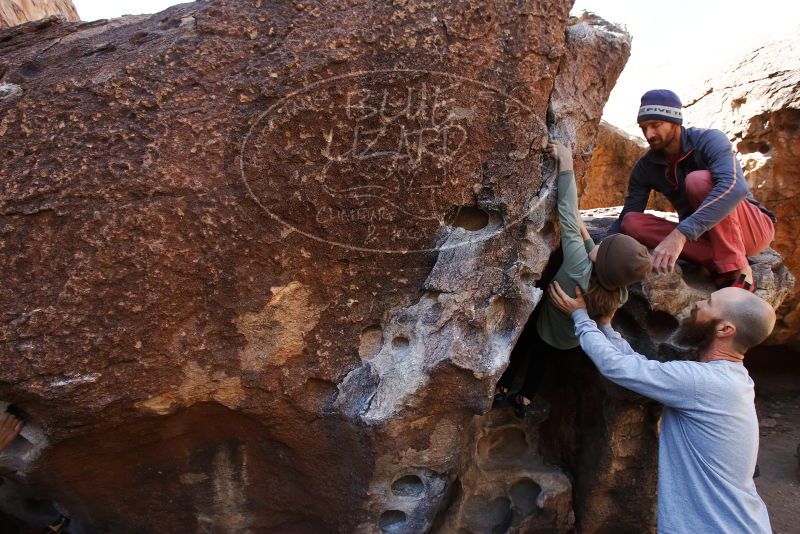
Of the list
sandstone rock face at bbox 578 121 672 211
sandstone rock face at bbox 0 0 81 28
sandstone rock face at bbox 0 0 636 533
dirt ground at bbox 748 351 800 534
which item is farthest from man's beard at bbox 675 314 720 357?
sandstone rock face at bbox 0 0 81 28

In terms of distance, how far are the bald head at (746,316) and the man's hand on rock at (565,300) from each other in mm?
439

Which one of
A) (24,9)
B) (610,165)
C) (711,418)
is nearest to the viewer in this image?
(711,418)

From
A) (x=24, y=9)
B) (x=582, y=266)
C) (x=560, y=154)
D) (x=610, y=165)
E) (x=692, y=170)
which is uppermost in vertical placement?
(x=24, y=9)

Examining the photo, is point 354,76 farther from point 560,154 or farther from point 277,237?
point 560,154

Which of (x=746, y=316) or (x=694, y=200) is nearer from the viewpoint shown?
(x=746, y=316)

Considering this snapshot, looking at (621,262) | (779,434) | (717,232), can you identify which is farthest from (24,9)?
(779,434)

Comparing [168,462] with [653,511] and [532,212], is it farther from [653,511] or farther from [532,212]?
[653,511]

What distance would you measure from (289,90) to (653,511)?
217 cm

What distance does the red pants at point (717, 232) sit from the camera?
218 centimetres

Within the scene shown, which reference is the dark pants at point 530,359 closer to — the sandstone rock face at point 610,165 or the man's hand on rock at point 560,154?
the man's hand on rock at point 560,154

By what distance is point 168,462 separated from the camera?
2314mm

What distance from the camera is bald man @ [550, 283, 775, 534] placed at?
5.91ft

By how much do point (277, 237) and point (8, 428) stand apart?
112 cm

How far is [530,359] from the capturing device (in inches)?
104
